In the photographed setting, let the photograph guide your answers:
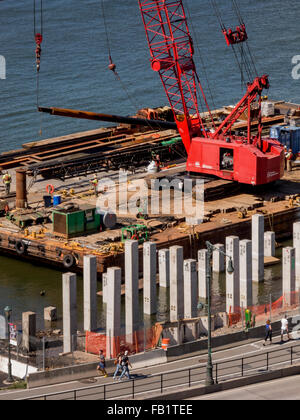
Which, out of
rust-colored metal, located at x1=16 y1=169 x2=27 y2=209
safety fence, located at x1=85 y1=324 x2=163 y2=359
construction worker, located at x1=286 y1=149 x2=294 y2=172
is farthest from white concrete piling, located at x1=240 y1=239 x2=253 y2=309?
construction worker, located at x1=286 y1=149 x2=294 y2=172

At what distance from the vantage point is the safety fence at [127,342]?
178 feet

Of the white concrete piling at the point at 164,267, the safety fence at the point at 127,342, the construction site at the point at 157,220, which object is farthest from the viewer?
the white concrete piling at the point at 164,267

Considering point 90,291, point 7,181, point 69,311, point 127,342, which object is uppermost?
point 7,181

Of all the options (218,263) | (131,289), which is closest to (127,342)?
(131,289)

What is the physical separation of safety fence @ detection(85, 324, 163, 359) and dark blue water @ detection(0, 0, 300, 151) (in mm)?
50289

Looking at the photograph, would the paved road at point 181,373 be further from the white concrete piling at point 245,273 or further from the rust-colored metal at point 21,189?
the rust-colored metal at point 21,189

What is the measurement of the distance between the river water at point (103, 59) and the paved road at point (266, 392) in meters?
58.0

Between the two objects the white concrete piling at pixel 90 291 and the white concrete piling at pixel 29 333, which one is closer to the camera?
the white concrete piling at pixel 29 333

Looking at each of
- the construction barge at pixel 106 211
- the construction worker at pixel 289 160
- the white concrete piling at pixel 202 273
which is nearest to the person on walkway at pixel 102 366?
the white concrete piling at pixel 202 273

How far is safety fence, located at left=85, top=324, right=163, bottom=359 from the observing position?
54.2 metres

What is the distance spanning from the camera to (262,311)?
5800 centimetres

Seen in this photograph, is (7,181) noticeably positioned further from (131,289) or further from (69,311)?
(69,311)

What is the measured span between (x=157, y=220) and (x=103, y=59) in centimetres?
7005

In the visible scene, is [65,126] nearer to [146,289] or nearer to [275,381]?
[146,289]
